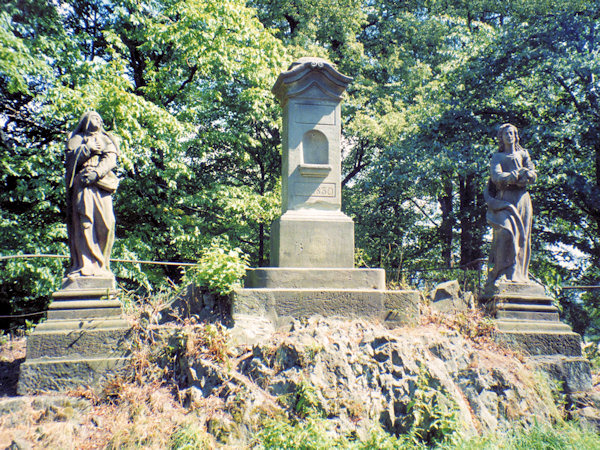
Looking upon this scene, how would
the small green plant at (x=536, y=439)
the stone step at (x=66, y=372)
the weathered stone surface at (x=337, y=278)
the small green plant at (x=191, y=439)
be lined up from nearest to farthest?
the small green plant at (x=191, y=439) → the small green plant at (x=536, y=439) → the stone step at (x=66, y=372) → the weathered stone surface at (x=337, y=278)

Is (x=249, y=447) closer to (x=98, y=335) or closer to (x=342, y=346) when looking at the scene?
(x=342, y=346)

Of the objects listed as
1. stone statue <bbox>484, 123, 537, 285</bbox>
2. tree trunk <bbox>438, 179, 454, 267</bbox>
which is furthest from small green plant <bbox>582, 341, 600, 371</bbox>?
tree trunk <bbox>438, 179, 454, 267</bbox>

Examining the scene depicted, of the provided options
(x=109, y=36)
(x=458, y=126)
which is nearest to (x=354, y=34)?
(x=458, y=126)

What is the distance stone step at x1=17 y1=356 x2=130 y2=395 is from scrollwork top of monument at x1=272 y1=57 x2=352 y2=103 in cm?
416

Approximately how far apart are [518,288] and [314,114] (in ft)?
12.0

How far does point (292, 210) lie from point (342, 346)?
2.38 meters

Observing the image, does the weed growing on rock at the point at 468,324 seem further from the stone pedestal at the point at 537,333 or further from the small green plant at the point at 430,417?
the small green plant at the point at 430,417

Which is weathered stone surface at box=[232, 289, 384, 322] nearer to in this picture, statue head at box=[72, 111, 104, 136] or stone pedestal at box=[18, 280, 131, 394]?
stone pedestal at box=[18, 280, 131, 394]

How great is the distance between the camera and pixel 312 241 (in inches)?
270

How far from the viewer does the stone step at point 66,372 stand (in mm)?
5328

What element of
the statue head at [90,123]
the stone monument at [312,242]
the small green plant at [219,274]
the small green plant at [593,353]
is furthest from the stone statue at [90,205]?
the small green plant at [593,353]

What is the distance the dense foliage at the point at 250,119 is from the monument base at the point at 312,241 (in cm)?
429

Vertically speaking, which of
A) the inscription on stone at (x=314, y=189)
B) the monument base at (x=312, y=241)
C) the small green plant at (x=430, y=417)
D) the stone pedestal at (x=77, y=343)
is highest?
the inscription on stone at (x=314, y=189)

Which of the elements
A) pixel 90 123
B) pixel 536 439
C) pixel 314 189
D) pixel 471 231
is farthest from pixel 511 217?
pixel 471 231
